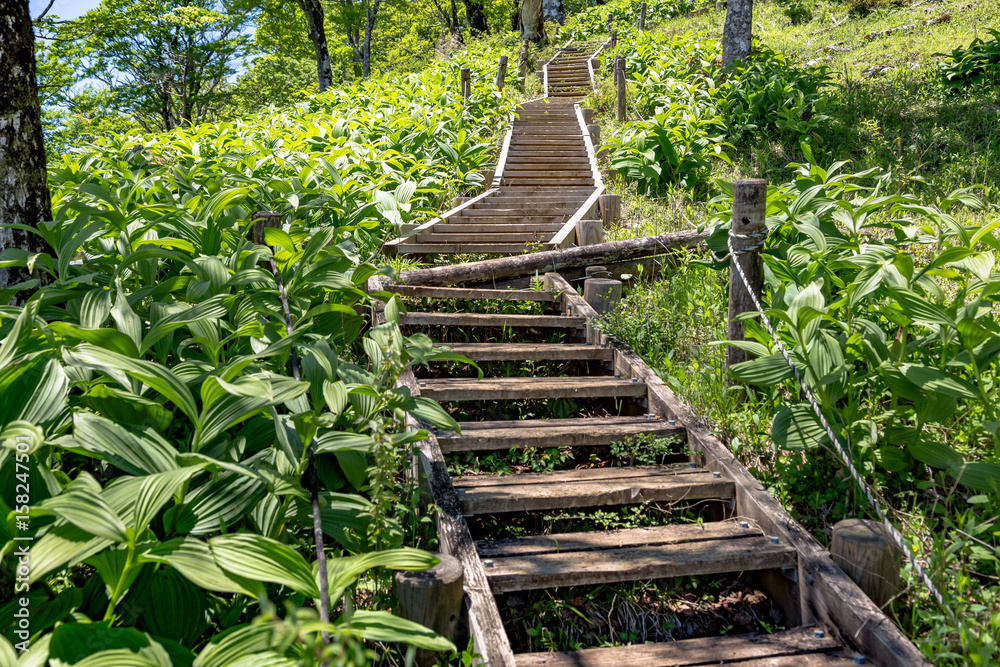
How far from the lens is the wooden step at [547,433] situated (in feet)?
11.5

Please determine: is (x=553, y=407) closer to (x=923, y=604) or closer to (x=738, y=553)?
(x=738, y=553)

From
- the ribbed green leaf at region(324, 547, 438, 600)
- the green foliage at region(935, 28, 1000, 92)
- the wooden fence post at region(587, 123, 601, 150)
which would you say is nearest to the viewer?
the ribbed green leaf at region(324, 547, 438, 600)

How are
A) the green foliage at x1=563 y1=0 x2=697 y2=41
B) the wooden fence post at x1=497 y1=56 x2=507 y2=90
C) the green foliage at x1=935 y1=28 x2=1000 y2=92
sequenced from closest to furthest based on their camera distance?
the green foliage at x1=935 y1=28 x2=1000 y2=92, the wooden fence post at x1=497 y1=56 x2=507 y2=90, the green foliage at x1=563 y1=0 x2=697 y2=41

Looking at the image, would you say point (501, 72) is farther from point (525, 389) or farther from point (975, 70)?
point (525, 389)

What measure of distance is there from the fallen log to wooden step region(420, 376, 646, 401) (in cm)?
178

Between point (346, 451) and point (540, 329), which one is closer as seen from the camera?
point (346, 451)

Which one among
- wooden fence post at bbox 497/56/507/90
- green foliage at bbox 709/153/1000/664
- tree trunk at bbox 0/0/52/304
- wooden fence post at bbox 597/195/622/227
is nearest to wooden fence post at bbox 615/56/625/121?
wooden fence post at bbox 497/56/507/90

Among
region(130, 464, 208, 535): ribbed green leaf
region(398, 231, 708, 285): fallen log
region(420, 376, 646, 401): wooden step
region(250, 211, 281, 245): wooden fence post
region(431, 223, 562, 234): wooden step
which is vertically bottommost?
region(420, 376, 646, 401): wooden step

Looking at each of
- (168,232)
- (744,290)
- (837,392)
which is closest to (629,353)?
(744,290)

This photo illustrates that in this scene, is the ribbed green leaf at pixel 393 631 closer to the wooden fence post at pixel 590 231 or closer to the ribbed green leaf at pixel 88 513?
the ribbed green leaf at pixel 88 513

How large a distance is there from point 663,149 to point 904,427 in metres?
6.04

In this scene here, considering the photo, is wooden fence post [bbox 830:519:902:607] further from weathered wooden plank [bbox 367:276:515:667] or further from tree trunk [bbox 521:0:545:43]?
tree trunk [bbox 521:0:545:43]

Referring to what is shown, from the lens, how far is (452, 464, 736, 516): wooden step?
3.08 meters

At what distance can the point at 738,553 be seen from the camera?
277 centimetres
